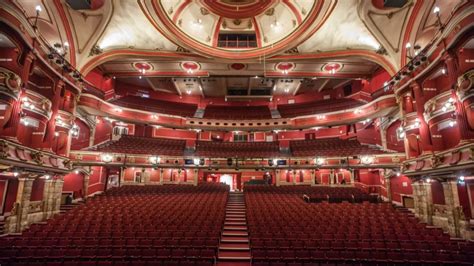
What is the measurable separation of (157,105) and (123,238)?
18.3 m

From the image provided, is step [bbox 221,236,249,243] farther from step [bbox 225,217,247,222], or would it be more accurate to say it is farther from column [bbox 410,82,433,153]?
column [bbox 410,82,433,153]

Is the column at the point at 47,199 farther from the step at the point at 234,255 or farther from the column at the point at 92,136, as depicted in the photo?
the step at the point at 234,255

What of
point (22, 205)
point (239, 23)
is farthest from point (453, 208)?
point (22, 205)

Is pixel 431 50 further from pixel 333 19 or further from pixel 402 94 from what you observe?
pixel 333 19

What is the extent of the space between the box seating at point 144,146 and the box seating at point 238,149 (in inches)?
78.8

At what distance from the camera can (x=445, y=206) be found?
415 inches

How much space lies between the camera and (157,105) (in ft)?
78.5

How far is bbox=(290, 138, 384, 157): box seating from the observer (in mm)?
17952

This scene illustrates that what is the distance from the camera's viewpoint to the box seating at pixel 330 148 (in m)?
18.0

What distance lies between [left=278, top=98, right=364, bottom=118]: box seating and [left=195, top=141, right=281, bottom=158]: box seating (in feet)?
12.6

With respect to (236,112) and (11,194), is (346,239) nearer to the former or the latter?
(11,194)

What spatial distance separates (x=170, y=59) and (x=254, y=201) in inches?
484

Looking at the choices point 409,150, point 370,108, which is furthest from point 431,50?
point 370,108

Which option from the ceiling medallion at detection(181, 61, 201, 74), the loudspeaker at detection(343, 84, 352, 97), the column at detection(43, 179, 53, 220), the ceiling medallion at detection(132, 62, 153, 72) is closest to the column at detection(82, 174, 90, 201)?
the column at detection(43, 179, 53, 220)
